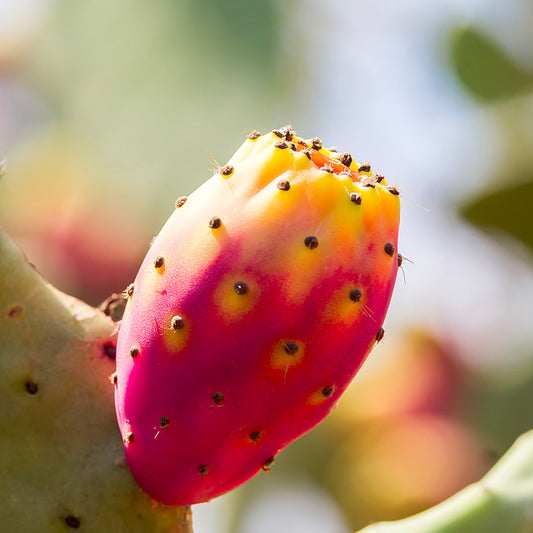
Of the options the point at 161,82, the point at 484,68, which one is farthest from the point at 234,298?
the point at 484,68

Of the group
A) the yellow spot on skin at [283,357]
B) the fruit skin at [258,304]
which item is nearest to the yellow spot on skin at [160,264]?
the fruit skin at [258,304]

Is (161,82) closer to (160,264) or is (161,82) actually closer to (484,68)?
(484,68)

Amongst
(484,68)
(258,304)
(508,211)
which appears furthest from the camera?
(484,68)

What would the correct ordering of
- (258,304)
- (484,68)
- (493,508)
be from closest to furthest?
(258,304) < (493,508) < (484,68)

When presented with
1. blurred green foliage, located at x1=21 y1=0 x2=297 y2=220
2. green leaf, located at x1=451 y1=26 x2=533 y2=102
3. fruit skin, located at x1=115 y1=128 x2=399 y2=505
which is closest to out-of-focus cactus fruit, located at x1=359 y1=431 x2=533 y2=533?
fruit skin, located at x1=115 y1=128 x2=399 y2=505

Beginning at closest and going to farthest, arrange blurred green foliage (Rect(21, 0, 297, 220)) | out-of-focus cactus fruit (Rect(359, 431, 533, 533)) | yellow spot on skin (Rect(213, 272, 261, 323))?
yellow spot on skin (Rect(213, 272, 261, 323)), out-of-focus cactus fruit (Rect(359, 431, 533, 533)), blurred green foliage (Rect(21, 0, 297, 220))

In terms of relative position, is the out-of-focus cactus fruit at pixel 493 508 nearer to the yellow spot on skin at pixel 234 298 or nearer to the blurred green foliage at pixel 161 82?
the yellow spot on skin at pixel 234 298

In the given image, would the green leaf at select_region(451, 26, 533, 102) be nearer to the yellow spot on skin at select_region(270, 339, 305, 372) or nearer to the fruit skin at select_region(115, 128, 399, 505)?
the fruit skin at select_region(115, 128, 399, 505)
